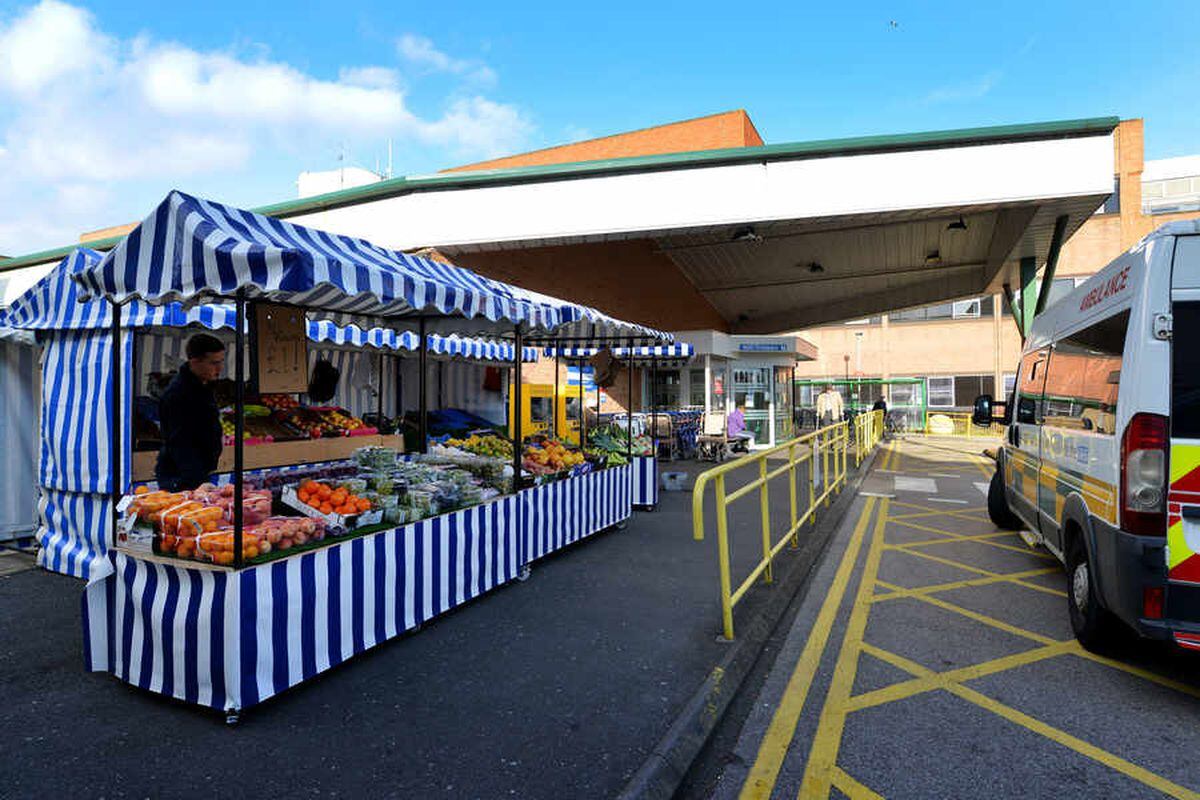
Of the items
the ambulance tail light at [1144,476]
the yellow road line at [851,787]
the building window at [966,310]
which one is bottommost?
the yellow road line at [851,787]

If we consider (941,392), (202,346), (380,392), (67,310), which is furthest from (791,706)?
(941,392)

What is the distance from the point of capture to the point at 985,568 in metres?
6.62

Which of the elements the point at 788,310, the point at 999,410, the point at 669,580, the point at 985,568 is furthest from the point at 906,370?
the point at 669,580

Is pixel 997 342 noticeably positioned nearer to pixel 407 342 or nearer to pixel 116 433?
pixel 407 342

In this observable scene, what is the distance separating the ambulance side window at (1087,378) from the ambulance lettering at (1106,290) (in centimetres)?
18

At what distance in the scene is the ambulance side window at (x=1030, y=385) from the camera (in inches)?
242

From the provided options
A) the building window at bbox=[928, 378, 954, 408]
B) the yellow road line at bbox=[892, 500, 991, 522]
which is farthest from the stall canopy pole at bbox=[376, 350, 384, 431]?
the building window at bbox=[928, 378, 954, 408]

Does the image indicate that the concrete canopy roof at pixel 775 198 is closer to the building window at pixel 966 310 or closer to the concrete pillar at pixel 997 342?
the concrete pillar at pixel 997 342

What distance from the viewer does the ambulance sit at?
3.38m

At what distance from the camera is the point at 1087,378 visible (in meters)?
4.53

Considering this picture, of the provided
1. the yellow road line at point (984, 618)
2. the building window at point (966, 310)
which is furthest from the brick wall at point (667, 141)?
the yellow road line at point (984, 618)

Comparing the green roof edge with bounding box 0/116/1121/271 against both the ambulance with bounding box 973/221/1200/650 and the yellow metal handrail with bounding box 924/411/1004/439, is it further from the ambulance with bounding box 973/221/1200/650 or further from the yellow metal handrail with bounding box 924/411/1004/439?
the yellow metal handrail with bounding box 924/411/1004/439

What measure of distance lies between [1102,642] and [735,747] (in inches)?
113

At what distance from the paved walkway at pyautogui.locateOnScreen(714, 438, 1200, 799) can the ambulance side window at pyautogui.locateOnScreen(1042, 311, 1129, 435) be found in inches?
62.1
